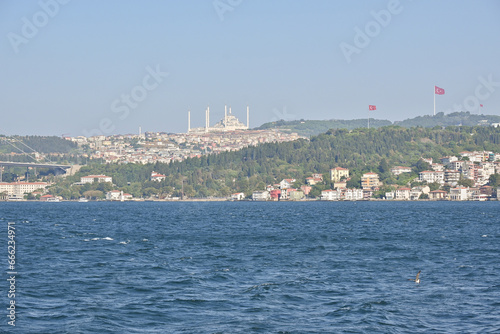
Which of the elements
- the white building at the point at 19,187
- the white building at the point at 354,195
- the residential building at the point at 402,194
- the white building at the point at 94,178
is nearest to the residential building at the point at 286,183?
the white building at the point at 354,195

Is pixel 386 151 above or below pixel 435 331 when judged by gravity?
above

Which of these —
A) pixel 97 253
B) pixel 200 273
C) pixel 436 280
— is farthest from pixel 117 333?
pixel 97 253

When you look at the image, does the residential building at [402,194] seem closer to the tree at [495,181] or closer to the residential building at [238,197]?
the tree at [495,181]

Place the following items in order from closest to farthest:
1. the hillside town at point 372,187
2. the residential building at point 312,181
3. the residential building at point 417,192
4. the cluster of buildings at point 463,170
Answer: the residential building at point 417,192 < the hillside town at point 372,187 < the cluster of buildings at point 463,170 < the residential building at point 312,181

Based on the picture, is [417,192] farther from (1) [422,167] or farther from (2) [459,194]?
(1) [422,167]

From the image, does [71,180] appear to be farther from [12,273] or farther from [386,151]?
[12,273]

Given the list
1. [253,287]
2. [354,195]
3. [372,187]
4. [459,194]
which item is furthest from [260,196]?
[253,287]

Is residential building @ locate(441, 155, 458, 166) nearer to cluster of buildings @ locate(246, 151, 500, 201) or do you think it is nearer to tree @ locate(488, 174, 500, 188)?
cluster of buildings @ locate(246, 151, 500, 201)
